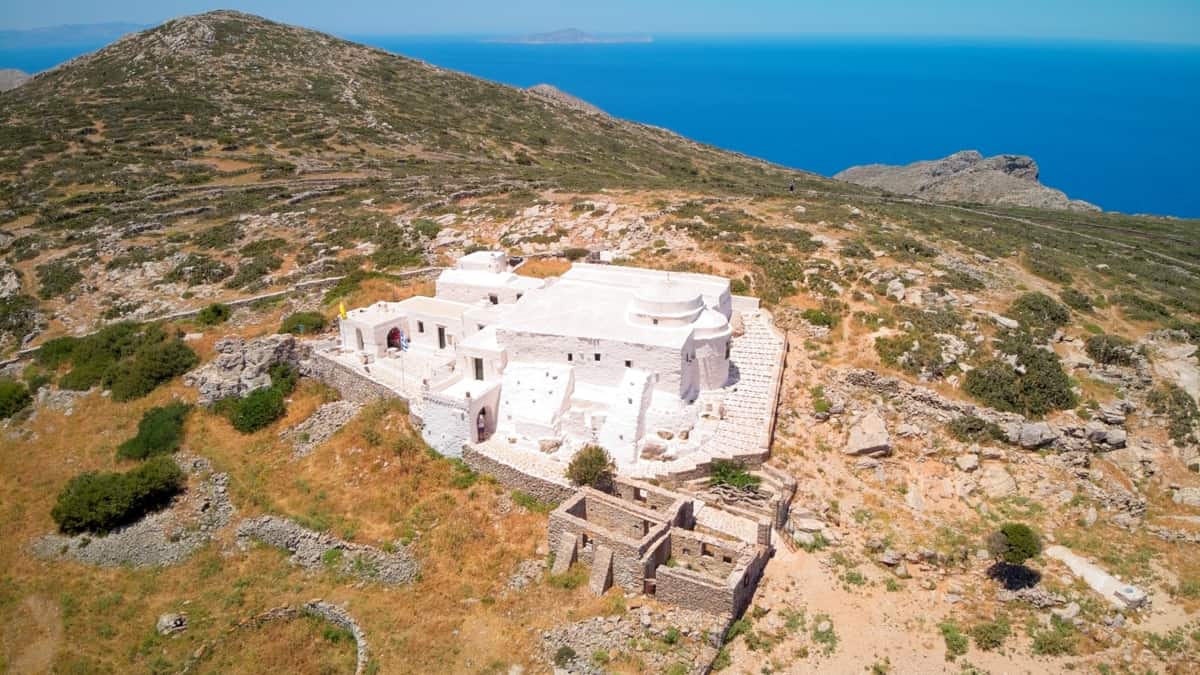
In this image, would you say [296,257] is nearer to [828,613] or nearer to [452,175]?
[452,175]

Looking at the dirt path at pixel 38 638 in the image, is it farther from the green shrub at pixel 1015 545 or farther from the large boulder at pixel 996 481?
the large boulder at pixel 996 481

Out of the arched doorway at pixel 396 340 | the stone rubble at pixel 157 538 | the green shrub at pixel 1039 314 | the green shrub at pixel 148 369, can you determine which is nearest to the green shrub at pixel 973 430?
the green shrub at pixel 1039 314

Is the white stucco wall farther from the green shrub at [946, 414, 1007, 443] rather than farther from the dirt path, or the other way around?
the dirt path

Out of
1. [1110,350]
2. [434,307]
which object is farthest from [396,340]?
[1110,350]

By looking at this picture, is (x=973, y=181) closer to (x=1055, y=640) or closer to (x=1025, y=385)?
(x=1025, y=385)

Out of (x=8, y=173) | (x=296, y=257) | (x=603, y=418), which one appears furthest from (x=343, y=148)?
(x=603, y=418)
